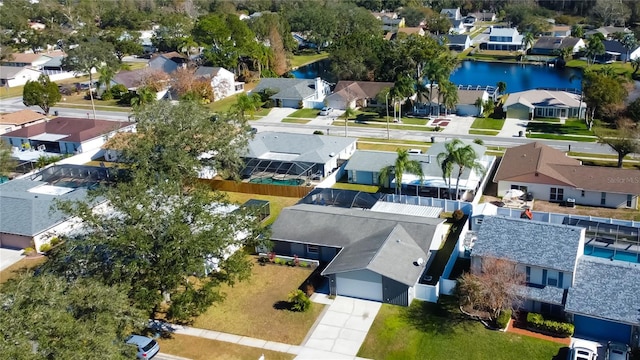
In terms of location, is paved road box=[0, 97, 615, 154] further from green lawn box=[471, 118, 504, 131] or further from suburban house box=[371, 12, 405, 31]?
suburban house box=[371, 12, 405, 31]

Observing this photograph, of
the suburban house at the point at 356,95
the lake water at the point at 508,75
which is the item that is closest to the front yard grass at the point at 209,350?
the suburban house at the point at 356,95

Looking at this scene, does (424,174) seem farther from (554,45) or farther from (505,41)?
(505,41)

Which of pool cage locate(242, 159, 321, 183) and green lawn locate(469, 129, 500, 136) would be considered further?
green lawn locate(469, 129, 500, 136)

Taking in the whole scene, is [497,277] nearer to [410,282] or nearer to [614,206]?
[410,282]

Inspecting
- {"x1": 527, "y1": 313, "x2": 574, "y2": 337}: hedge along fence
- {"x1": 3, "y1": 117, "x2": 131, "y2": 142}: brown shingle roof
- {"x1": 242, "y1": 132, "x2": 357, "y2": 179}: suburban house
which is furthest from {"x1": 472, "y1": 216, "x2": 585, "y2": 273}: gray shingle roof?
{"x1": 3, "y1": 117, "x2": 131, "y2": 142}: brown shingle roof

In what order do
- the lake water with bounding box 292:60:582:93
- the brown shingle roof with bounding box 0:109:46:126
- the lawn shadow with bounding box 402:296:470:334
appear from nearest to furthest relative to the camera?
the lawn shadow with bounding box 402:296:470:334
the brown shingle roof with bounding box 0:109:46:126
the lake water with bounding box 292:60:582:93

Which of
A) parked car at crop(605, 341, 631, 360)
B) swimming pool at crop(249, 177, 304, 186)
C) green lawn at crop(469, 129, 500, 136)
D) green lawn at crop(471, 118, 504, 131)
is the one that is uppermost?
green lawn at crop(471, 118, 504, 131)
